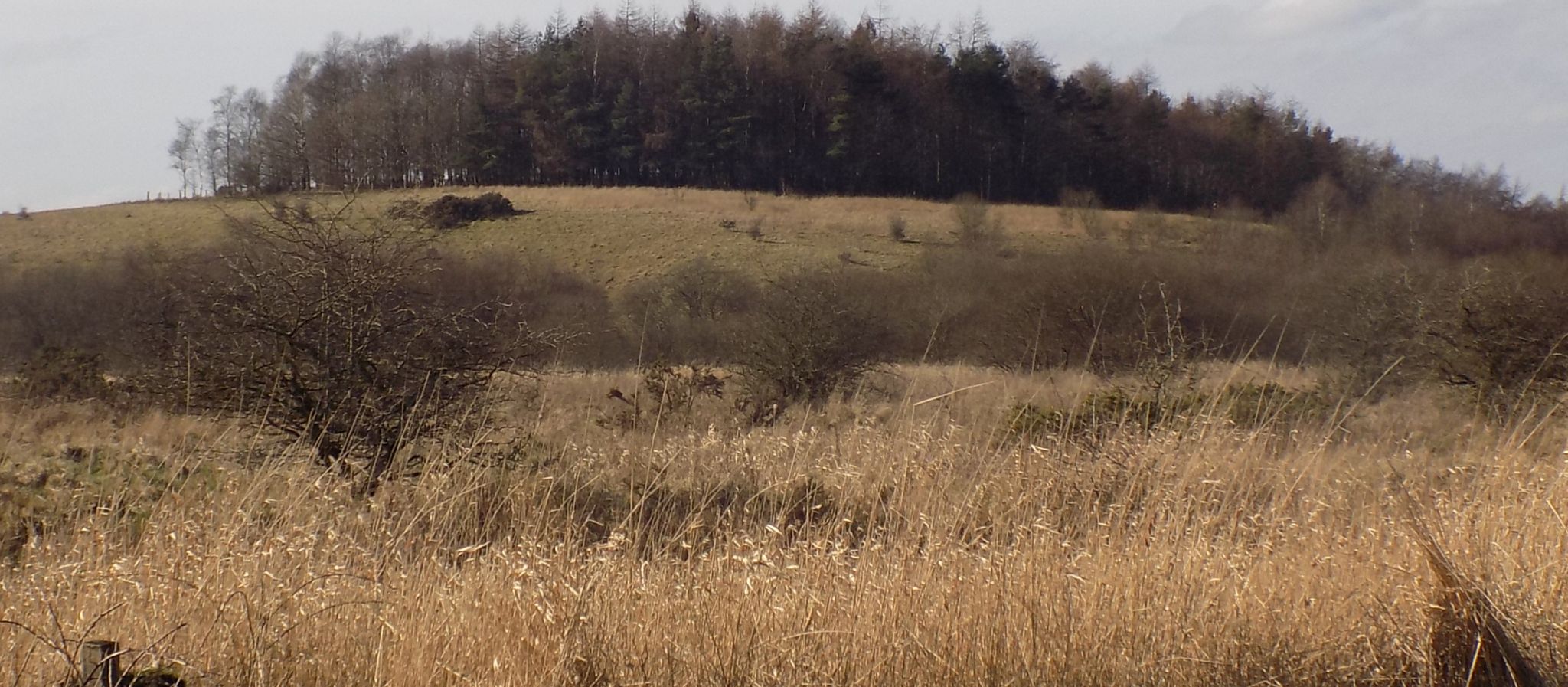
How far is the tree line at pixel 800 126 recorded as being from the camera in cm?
5822

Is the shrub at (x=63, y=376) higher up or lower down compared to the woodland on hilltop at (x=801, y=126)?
lower down

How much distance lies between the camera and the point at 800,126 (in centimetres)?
6106

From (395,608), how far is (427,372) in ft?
Answer: 15.0

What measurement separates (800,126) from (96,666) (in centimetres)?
5986

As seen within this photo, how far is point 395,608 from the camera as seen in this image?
3574 millimetres

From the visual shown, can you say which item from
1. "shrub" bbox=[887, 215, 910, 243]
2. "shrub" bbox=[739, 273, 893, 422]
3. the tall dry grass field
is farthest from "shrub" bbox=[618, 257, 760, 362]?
"shrub" bbox=[887, 215, 910, 243]

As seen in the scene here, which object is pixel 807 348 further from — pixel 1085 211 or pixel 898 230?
pixel 1085 211

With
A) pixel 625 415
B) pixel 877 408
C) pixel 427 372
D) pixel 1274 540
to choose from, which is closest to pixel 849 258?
pixel 877 408

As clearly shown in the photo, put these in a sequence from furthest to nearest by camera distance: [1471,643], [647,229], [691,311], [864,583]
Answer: [647,229] → [691,311] → [864,583] → [1471,643]

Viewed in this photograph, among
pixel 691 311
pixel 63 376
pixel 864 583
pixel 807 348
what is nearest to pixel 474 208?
pixel 691 311

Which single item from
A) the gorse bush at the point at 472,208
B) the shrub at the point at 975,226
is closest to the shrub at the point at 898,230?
the shrub at the point at 975,226

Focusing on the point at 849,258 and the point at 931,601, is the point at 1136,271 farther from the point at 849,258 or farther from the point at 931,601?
the point at 931,601

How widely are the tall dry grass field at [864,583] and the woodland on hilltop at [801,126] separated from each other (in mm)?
53735

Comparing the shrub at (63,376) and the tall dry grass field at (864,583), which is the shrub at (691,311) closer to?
the shrub at (63,376)
